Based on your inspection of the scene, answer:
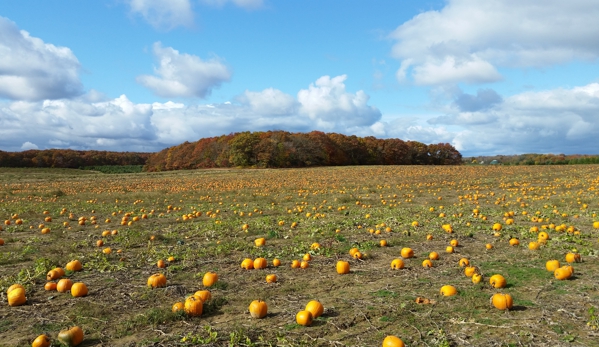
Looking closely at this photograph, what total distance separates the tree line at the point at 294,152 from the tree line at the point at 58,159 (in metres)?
14.1

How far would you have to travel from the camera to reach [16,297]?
5.61m

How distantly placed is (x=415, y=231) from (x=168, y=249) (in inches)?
240

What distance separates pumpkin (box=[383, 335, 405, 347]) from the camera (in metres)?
3.96

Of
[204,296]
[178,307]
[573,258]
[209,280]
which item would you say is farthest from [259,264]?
[573,258]

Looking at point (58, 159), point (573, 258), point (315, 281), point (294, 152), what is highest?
point (294, 152)

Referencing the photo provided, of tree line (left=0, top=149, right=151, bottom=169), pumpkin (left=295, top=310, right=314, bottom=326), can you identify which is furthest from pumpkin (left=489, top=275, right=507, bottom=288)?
tree line (left=0, top=149, right=151, bottom=169)

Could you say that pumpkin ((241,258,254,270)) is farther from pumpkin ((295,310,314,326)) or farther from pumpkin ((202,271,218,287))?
pumpkin ((295,310,314,326))

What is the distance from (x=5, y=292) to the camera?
6.11m

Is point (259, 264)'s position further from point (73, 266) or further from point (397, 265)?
point (73, 266)

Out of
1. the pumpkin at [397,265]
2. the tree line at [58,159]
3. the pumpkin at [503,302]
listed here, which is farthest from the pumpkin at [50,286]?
the tree line at [58,159]

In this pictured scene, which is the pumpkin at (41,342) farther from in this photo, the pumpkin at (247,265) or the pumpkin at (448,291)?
the pumpkin at (448,291)

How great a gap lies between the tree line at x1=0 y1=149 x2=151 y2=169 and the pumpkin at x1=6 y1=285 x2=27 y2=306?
84619 mm

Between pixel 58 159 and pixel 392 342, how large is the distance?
306 ft

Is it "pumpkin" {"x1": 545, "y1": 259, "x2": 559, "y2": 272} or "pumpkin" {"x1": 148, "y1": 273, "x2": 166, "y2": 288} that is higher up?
"pumpkin" {"x1": 545, "y1": 259, "x2": 559, "y2": 272}
